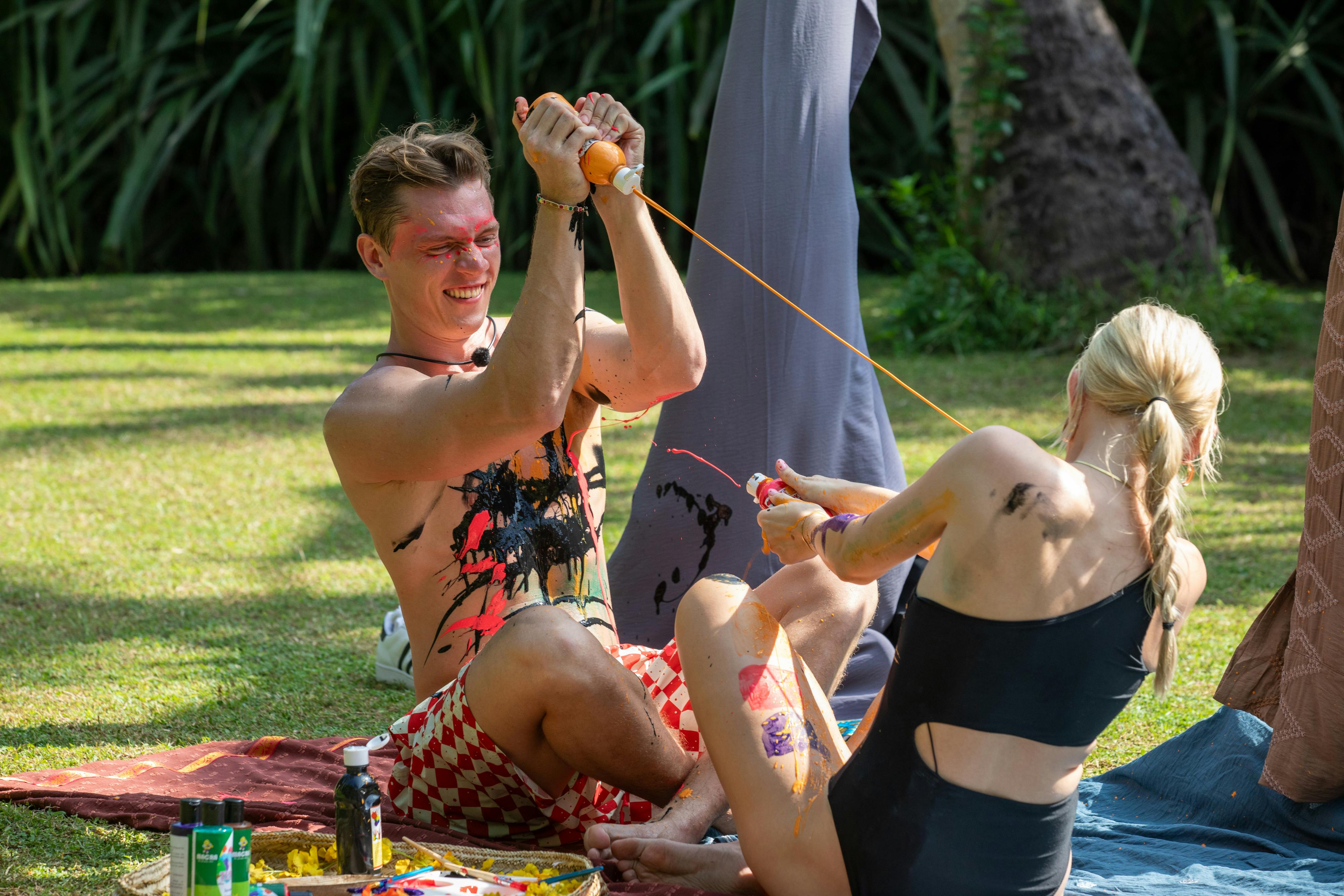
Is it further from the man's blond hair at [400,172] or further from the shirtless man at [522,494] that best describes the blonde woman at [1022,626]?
the man's blond hair at [400,172]

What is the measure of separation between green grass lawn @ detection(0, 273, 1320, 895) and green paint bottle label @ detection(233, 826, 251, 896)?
22.8 inches

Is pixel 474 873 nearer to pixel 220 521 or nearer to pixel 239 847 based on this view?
pixel 239 847

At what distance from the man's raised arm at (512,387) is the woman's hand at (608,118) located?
129 millimetres

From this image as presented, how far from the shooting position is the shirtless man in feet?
7.44

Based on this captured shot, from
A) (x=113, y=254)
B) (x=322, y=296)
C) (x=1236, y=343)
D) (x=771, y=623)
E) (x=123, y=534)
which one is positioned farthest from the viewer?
(x=113, y=254)

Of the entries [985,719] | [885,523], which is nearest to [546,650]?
[885,523]

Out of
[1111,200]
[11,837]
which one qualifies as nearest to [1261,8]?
[1111,200]

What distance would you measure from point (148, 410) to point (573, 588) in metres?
4.79

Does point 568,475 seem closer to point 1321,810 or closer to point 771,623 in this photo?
point 771,623

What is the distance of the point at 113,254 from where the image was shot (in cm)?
1096

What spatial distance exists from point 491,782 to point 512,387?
29.0 inches

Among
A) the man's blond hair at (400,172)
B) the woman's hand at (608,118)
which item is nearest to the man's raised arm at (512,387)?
the woman's hand at (608,118)

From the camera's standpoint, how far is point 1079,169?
7695 mm

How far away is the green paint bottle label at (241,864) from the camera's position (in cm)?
183
